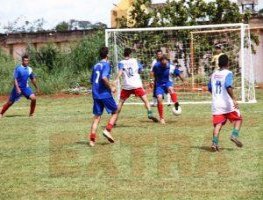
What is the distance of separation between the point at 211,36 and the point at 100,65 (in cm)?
1547

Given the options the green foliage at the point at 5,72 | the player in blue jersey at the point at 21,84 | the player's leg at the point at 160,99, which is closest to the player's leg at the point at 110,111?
the player's leg at the point at 160,99

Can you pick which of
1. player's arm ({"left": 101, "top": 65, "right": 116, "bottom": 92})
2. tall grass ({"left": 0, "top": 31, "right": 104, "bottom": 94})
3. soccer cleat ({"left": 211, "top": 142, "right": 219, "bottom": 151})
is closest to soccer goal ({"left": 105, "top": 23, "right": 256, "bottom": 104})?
tall grass ({"left": 0, "top": 31, "right": 104, "bottom": 94})

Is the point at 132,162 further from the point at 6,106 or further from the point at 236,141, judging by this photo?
the point at 6,106

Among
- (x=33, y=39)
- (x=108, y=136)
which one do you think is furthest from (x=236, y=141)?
(x=33, y=39)

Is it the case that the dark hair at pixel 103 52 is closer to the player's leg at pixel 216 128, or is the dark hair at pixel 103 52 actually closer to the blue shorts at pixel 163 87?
the player's leg at pixel 216 128

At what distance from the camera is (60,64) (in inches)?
1364

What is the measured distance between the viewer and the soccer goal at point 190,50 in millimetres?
24844

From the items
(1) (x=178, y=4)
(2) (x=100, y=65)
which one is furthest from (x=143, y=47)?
(2) (x=100, y=65)

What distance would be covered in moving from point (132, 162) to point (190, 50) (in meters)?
17.7

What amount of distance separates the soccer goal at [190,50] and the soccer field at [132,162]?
304 inches

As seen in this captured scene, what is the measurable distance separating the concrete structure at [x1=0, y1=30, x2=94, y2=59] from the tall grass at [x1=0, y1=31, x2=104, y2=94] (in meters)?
2.66

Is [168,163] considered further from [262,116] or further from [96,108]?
[262,116]

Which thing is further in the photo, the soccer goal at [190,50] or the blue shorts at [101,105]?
the soccer goal at [190,50]

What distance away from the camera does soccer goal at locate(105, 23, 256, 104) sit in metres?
24.8
